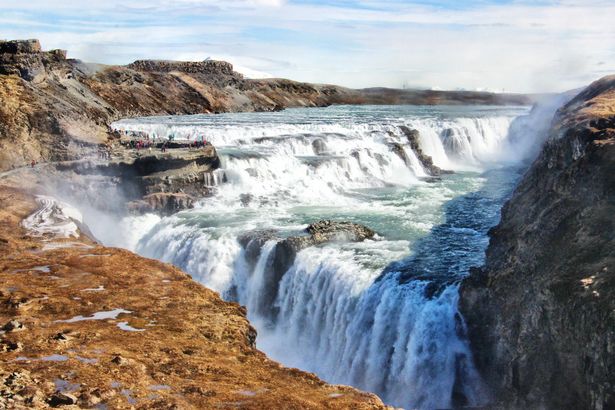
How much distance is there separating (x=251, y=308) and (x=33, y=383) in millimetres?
14875

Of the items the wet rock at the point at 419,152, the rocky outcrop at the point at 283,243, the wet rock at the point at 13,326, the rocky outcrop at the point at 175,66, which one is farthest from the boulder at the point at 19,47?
the rocky outcrop at the point at 175,66

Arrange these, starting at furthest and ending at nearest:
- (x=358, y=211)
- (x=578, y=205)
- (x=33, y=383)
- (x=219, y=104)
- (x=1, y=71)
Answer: (x=219, y=104)
(x=1, y=71)
(x=358, y=211)
(x=578, y=205)
(x=33, y=383)

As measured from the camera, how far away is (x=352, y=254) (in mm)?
23859

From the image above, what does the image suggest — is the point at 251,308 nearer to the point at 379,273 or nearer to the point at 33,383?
the point at 379,273

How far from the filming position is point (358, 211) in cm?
3341

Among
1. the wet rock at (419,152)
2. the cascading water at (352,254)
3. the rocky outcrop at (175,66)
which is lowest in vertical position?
the cascading water at (352,254)

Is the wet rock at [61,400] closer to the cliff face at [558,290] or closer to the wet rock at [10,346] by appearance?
the wet rock at [10,346]

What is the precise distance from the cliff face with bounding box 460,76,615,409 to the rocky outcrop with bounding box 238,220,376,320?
248 inches

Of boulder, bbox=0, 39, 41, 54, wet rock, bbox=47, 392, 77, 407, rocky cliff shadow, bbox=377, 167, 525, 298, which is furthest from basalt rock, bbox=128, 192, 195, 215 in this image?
wet rock, bbox=47, 392, 77, 407

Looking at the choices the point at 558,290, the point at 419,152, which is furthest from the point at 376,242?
the point at 419,152


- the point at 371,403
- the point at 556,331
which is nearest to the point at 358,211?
the point at 556,331

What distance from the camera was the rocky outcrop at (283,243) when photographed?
81.0 feet

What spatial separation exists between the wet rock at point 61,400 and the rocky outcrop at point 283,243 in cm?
1414

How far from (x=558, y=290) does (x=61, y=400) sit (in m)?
11.1
